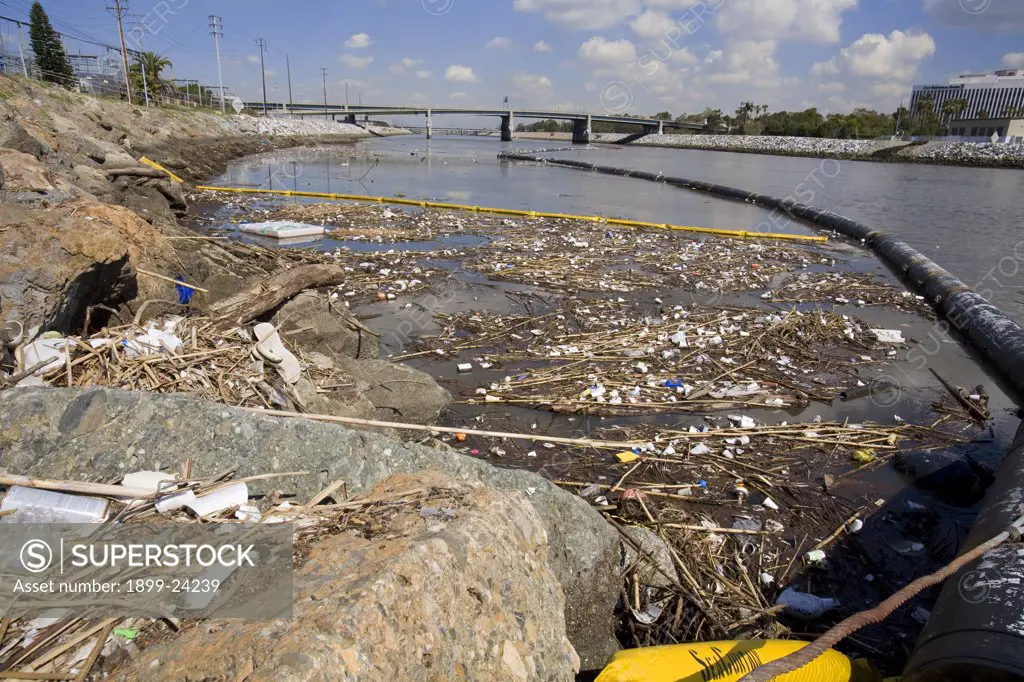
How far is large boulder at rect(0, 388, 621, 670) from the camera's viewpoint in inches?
92.9

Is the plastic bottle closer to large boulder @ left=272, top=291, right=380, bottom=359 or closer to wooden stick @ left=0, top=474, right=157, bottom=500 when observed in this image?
wooden stick @ left=0, top=474, right=157, bottom=500

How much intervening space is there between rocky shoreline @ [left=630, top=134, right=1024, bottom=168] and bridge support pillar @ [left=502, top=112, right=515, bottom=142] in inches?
1150

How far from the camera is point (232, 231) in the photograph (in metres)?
12.4

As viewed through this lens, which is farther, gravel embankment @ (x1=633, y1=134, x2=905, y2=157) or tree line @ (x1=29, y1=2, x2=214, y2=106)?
gravel embankment @ (x1=633, y1=134, x2=905, y2=157)

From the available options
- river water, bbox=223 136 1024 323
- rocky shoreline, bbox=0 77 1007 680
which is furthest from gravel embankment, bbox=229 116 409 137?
rocky shoreline, bbox=0 77 1007 680

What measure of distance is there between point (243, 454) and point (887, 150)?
7681 centimetres

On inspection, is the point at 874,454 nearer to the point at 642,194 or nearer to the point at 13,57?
the point at 642,194

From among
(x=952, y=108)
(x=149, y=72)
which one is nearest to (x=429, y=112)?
(x=149, y=72)

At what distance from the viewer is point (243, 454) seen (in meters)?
2.54

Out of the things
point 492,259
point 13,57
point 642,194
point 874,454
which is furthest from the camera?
point 13,57

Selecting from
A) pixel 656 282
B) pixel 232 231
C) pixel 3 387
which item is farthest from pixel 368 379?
pixel 232 231

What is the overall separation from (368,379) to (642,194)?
21.5m

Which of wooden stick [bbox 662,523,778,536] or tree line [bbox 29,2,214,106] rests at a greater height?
tree line [bbox 29,2,214,106]

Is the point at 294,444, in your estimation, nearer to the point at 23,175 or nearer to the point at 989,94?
the point at 23,175
